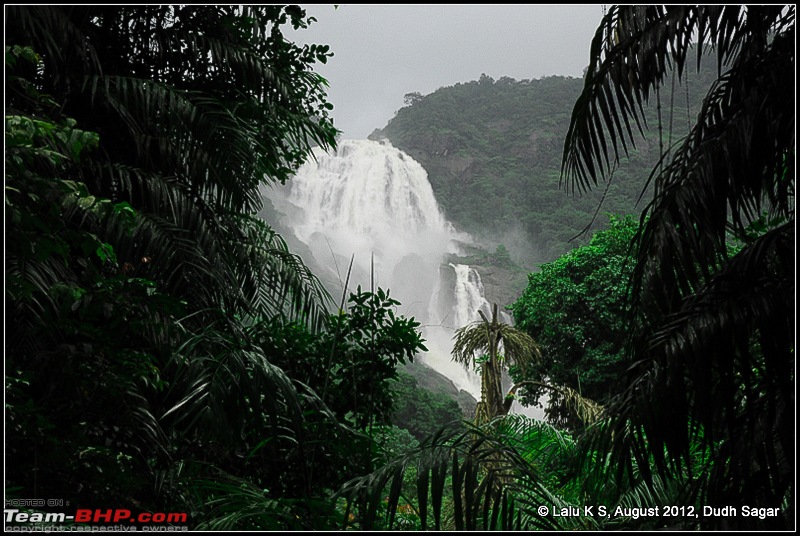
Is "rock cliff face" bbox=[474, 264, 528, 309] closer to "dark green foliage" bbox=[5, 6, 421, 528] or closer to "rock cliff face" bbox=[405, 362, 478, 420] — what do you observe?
"rock cliff face" bbox=[405, 362, 478, 420]

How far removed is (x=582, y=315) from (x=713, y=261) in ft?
32.1

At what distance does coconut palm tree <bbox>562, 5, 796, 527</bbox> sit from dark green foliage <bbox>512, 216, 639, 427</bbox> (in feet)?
29.4

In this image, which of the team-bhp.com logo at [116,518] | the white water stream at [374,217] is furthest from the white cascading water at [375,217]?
the team-bhp.com logo at [116,518]

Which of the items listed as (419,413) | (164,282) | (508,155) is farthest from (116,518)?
(508,155)

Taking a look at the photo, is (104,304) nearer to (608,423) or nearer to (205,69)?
(608,423)

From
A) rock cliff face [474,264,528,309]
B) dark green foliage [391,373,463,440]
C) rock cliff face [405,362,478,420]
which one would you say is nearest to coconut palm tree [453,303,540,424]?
dark green foliage [391,373,463,440]

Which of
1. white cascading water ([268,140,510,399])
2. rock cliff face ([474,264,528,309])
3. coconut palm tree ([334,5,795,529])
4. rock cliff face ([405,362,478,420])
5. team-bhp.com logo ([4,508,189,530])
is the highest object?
white cascading water ([268,140,510,399])

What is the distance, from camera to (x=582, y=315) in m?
11.2

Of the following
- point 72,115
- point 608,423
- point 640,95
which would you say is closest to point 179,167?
point 72,115

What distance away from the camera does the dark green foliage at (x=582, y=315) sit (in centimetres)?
1070

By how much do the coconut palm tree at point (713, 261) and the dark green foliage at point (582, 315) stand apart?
8.96m

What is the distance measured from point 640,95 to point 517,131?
2814 centimetres

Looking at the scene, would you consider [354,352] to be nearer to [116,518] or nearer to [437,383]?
[116,518]

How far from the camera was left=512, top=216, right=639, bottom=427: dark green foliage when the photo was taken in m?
10.7
